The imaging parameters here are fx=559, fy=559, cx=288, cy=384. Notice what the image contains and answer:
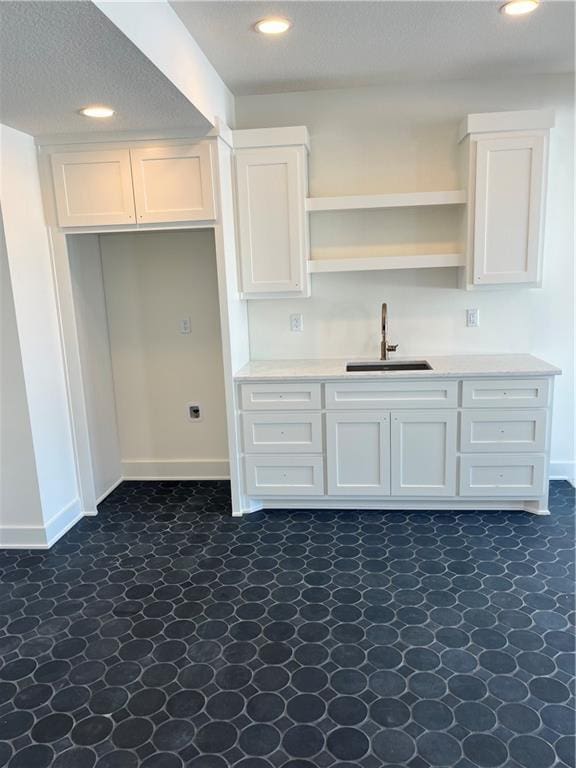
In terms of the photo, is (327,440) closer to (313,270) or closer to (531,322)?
Result: (313,270)

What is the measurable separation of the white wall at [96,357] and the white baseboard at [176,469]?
0.11m

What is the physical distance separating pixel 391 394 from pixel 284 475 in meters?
0.83

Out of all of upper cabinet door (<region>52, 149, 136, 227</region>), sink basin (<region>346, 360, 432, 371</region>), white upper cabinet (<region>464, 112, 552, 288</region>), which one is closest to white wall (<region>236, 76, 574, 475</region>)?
sink basin (<region>346, 360, 432, 371</region>)

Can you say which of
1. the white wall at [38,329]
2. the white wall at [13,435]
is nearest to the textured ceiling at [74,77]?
the white wall at [38,329]

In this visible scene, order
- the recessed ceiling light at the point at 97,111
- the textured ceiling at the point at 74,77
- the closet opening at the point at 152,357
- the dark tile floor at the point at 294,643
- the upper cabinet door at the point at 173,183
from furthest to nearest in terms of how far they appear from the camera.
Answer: the closet opening at the point at 152,357 → the upper cabinet door at the point at 173,183 → the recessed ceiling light at the point at 97,111 → the dark tile floor at the point at 294,643 → the textured ceiling at the point at 74,77

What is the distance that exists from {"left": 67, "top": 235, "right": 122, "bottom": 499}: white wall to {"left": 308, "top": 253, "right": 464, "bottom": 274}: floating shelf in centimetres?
147

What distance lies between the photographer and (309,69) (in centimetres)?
318

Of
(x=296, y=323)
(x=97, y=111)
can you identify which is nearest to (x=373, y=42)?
(x=97, y=111)

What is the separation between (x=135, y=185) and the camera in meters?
3.19

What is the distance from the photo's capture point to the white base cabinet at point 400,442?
10.7 ft

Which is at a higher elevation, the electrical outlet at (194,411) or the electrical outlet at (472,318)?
the electrical outlet at (472,318)

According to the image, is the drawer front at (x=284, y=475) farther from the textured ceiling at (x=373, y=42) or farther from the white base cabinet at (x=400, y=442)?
the textured ceiling at (x=373, y=42)

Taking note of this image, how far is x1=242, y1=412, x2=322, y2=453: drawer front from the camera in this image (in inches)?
133

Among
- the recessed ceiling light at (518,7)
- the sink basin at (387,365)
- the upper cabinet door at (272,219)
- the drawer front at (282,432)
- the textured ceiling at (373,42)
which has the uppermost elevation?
the textured ceiling at (373,42)
